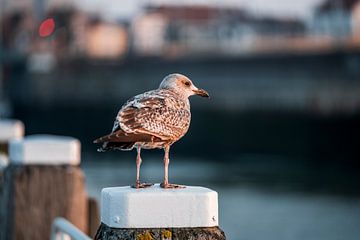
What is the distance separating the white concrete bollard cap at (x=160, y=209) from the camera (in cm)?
436

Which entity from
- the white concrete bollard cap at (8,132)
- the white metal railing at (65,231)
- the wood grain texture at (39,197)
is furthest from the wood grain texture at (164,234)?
the white concrete bollard cap at (8,132)

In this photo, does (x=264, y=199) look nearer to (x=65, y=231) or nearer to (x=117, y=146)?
(x=65, y=231)

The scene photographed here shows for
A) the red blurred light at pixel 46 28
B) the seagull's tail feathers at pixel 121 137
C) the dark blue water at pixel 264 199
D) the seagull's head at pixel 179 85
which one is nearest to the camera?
the seagull's tail feathers at pixel 121 137

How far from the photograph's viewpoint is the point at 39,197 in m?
7.09

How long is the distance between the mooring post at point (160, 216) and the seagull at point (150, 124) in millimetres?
248

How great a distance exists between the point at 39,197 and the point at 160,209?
2804 mm

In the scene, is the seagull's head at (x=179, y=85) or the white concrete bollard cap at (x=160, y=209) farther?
the seagull's head at (x=179, y=85)

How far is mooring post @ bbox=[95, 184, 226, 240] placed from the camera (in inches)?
172

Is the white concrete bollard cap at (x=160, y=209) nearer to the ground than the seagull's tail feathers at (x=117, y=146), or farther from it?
nearer to the ground

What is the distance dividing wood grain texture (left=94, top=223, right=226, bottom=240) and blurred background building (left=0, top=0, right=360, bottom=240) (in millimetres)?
22724

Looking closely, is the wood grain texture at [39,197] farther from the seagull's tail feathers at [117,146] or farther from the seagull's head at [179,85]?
the seagull's tail feathers at [117,146]

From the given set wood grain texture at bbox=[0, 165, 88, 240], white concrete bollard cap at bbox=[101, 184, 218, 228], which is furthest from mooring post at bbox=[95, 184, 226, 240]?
wood grain texture at bbox=[0, 165, 88, 240]

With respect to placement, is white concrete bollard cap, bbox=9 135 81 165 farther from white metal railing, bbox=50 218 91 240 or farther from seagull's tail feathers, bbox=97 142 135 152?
seagull's tail feathers, bbox=97 142 135 152

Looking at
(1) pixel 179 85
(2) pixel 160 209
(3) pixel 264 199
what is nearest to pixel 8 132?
(1) pixel 179 85
